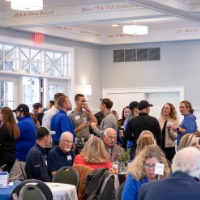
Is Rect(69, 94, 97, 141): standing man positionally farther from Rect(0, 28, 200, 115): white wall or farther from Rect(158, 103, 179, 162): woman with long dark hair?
Rect(0, 28, 200, 115): white wall

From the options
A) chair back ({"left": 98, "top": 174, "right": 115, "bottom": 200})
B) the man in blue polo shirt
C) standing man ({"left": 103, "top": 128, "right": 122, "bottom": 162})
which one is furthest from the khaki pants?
chair back ({"left": 98, "top": 174, "right": 115, "bottom": 200})

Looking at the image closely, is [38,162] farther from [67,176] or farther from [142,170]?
[142,170]

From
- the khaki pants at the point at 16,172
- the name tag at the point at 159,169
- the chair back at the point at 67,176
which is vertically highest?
the name tag at the point at 159,169

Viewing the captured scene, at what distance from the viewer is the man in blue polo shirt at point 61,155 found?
7648mm

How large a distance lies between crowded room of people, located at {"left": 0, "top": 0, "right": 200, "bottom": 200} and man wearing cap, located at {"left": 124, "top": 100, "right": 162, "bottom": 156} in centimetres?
2

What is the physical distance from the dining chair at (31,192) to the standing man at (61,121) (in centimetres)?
311

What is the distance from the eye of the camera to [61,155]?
7.74 metres

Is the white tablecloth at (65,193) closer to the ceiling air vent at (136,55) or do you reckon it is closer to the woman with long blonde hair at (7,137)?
the woman with long blonde hair at (7,137)

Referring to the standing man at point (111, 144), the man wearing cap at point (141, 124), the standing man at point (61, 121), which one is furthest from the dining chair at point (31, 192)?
the man wearing cap at point (141, 124)

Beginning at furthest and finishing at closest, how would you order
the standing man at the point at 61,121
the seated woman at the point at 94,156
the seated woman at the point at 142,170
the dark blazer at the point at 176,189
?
the standing man at the point at 61,121 → the seated woman at the point at 94,156 → the seated woman at the point at 142,170 → the dark blazer at the point at 176,189

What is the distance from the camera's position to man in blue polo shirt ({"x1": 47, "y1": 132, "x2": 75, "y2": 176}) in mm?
7648

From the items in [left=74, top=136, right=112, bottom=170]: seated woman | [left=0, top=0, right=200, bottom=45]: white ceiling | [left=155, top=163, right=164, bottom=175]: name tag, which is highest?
[left=0, top=0, right=200, bottom=45]: white ceiling

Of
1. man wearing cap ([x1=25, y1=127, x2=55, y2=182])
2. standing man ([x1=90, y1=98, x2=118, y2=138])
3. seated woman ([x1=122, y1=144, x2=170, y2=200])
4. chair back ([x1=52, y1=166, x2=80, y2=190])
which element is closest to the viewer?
seated woman ([x1=122, y1=144, x2=170, y2=200])

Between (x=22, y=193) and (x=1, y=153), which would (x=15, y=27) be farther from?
(x=22, y=193)
